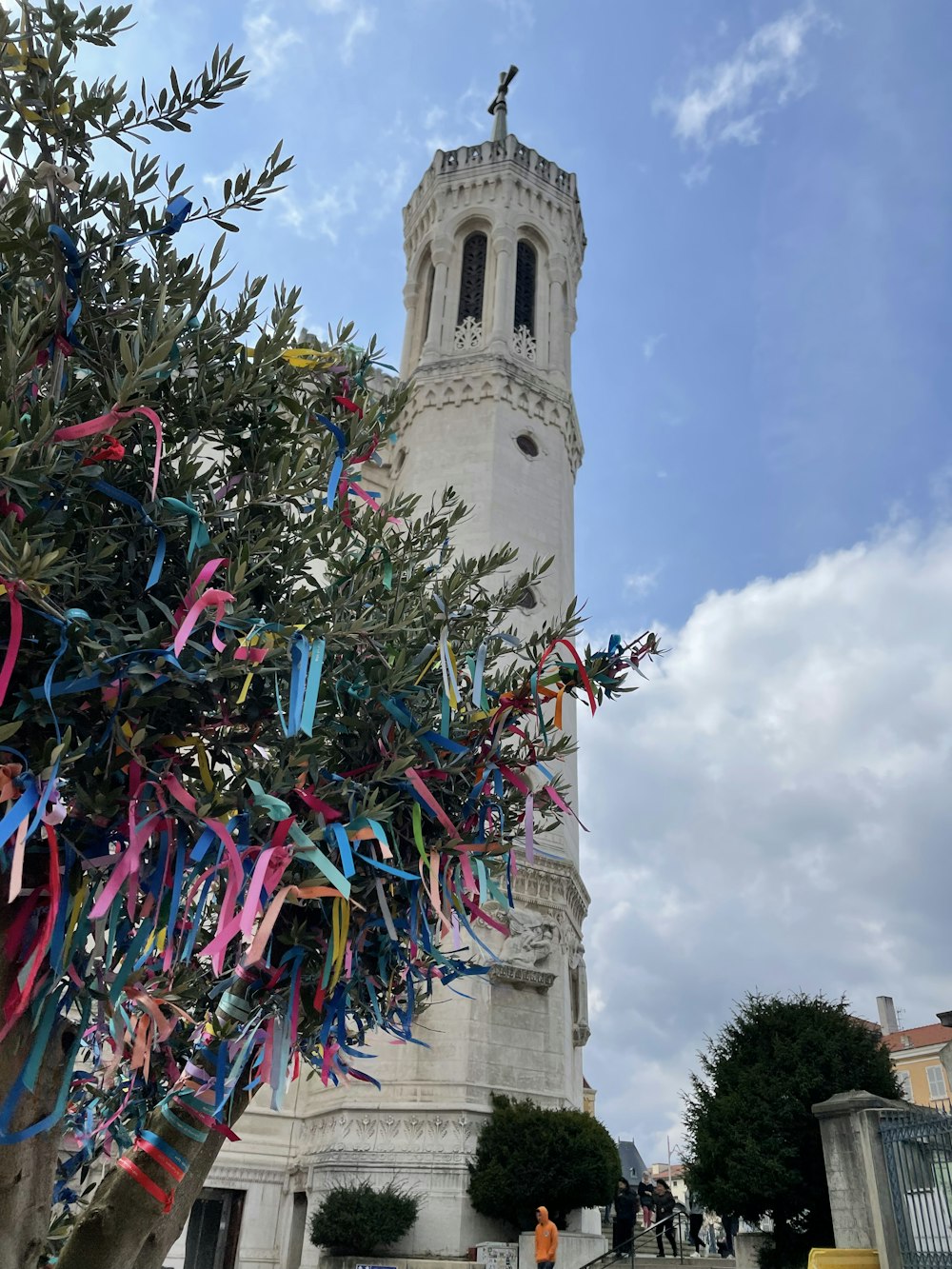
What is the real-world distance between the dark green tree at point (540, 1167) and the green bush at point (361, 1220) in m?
1.33

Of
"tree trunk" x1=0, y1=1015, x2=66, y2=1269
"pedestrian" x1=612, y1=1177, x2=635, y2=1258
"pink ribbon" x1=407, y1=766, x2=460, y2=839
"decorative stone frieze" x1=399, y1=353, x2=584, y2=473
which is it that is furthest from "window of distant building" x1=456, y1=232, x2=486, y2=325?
"tree trunk" x1=0, y1=1015, x2=66, y2=1269

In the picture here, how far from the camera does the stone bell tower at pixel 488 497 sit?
17.7 meters

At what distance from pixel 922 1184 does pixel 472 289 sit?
2610 centimetres

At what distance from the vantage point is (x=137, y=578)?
255 inches

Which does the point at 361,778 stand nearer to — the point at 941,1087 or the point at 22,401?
the point at 22,401

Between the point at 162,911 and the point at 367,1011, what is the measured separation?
6.98 feet

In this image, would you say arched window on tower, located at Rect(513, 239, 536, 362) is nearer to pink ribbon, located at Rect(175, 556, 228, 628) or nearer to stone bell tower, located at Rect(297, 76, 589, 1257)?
stone bell tower, located at Rect(297, 76, 589, 1257)

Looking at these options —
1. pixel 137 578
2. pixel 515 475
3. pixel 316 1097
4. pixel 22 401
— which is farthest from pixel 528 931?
pixel 22 401

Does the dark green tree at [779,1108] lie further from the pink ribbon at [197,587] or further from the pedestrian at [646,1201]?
the pink ribbon at [197,587]

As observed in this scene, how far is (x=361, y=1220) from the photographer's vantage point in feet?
51.9

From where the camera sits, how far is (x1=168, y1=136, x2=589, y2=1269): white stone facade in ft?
57.9

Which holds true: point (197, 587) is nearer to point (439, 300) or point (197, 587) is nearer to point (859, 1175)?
point (859, 1175)

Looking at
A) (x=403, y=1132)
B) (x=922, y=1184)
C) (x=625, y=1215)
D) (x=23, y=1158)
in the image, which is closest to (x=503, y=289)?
(x=403, y=1132)

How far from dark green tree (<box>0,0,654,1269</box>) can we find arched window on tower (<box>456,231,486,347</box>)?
21725mm
